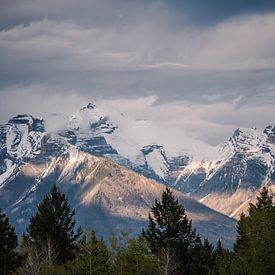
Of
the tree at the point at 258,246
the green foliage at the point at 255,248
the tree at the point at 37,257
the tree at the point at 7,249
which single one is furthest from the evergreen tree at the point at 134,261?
the tree at the point at 7,249

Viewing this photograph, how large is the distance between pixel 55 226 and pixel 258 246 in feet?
104

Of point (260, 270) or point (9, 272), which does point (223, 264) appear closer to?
point (260, 270)

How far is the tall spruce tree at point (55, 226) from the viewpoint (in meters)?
128

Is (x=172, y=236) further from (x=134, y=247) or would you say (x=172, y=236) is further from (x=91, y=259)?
(x=91, y=259)

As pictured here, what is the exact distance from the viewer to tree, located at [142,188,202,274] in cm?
13025

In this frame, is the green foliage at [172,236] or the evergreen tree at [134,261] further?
the green foliage at [172,236]

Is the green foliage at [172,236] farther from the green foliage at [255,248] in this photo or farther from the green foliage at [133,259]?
the green foliage at [255,248]

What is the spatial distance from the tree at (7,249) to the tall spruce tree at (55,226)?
17846mm

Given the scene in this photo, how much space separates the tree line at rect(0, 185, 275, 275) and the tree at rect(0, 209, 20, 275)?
31.2 feet

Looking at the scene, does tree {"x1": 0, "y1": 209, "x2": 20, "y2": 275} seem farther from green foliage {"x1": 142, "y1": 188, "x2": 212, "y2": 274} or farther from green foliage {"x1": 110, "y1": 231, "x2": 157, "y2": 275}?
green foliage {"x1": 142, "y1": 188, "x2": 212, "y2": 274}

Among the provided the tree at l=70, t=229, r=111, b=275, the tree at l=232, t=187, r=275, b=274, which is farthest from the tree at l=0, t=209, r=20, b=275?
the tree at l=232, t=187, r=275, b=274

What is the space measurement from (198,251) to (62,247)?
22130mm

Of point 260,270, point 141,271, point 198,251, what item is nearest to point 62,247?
point 141,271

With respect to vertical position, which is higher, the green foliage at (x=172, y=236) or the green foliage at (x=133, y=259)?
the green foliage at (x=172, y=236)
